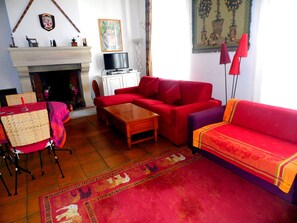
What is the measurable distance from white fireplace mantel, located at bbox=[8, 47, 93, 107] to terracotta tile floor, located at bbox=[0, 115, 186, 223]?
1.89 m

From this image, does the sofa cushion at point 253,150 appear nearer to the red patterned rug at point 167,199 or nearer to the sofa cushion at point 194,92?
the red patterned rug at point 167,199

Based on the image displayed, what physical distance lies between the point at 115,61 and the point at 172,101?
2.54m

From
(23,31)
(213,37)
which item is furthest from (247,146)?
(23,31)

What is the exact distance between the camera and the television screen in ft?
17.1

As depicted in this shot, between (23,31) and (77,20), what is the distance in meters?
1.22

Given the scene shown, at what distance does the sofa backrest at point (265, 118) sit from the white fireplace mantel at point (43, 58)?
3.75 metres

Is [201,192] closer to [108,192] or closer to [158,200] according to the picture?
[158,200]

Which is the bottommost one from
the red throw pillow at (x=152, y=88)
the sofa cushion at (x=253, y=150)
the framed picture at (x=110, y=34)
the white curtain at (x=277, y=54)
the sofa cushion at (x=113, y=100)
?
the sofa cushion at (x=253, y=150)

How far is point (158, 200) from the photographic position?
1857 millimetres

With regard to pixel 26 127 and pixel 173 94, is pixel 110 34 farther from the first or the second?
pixel 26 127

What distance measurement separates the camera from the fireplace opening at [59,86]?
4941mm

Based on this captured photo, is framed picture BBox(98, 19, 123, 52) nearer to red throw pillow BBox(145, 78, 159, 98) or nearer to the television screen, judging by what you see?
the television screen

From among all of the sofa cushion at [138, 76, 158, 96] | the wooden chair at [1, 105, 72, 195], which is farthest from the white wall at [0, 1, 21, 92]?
the wooden chair at [1, 105, 72, 195]

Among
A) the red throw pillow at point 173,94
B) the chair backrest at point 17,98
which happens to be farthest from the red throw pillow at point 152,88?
the chair backrest at point 17,98
